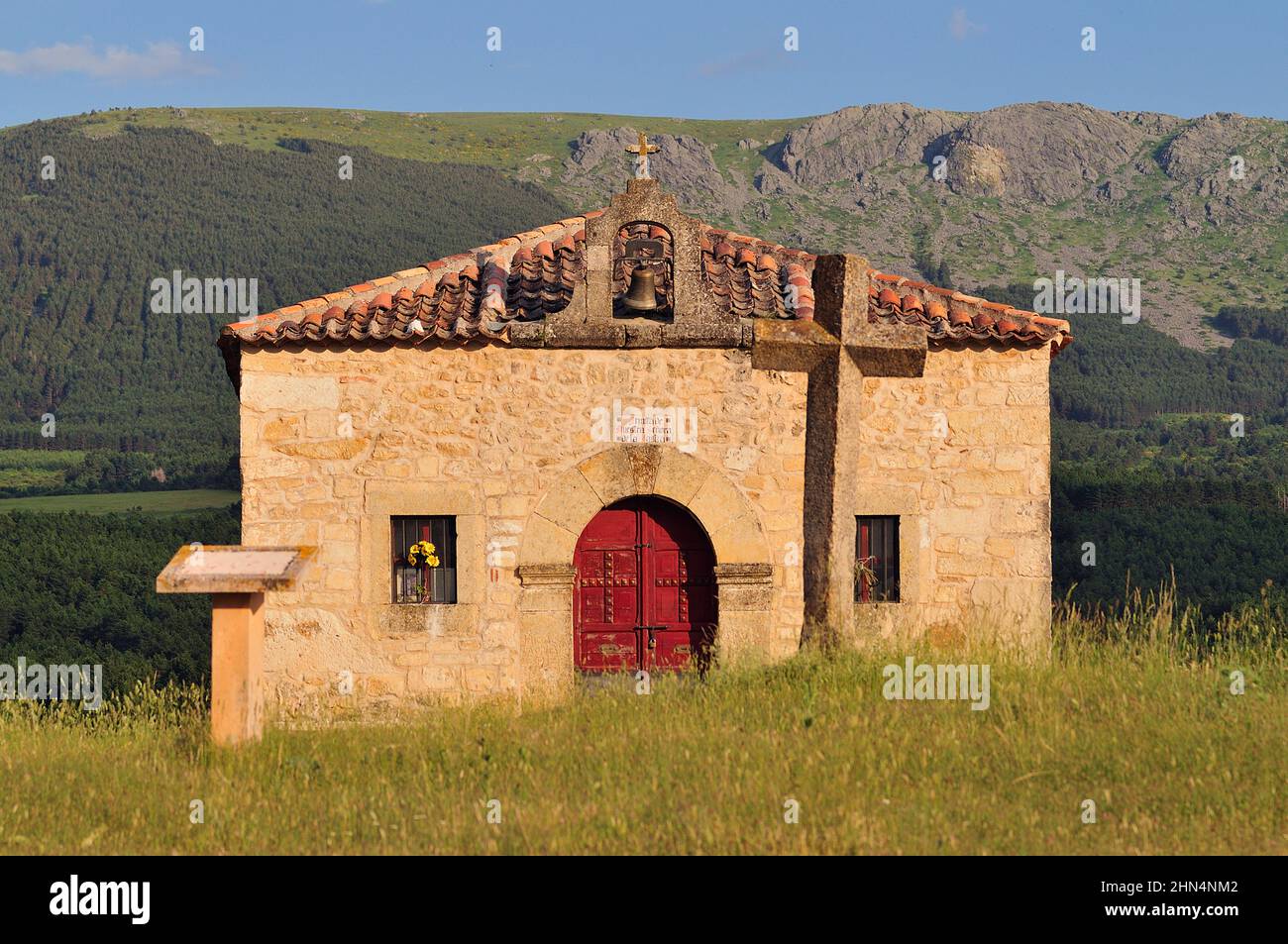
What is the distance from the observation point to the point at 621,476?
1142 centimetres

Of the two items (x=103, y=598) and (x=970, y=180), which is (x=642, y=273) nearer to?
(x=103, y=598)

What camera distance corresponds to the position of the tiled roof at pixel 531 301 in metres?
11.3

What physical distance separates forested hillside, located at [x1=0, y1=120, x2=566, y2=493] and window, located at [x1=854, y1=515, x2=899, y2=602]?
191ft

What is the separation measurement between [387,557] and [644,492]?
7.17 ft

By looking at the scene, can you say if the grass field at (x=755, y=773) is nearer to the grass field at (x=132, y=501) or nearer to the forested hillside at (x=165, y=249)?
the grass field at (x=132, y=501)

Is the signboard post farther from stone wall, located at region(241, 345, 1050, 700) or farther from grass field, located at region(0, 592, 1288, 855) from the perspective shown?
stone wall, located at region(241, 345, 1050, 700)

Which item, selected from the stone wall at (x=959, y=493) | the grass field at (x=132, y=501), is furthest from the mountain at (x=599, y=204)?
the stone wall at (x=959, y=493)

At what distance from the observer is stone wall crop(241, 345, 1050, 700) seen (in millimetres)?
11242

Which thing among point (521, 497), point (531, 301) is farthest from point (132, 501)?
point (521, 497)

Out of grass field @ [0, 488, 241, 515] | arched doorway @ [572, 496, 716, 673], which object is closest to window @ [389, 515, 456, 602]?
arched doorway @ [572, 496, 716, 673]

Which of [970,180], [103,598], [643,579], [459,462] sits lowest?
[103,598]

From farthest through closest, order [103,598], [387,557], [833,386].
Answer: [103,598] < [387,557] < [833,386]

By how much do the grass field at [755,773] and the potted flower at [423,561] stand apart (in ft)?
5.33

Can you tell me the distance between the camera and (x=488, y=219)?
107m
